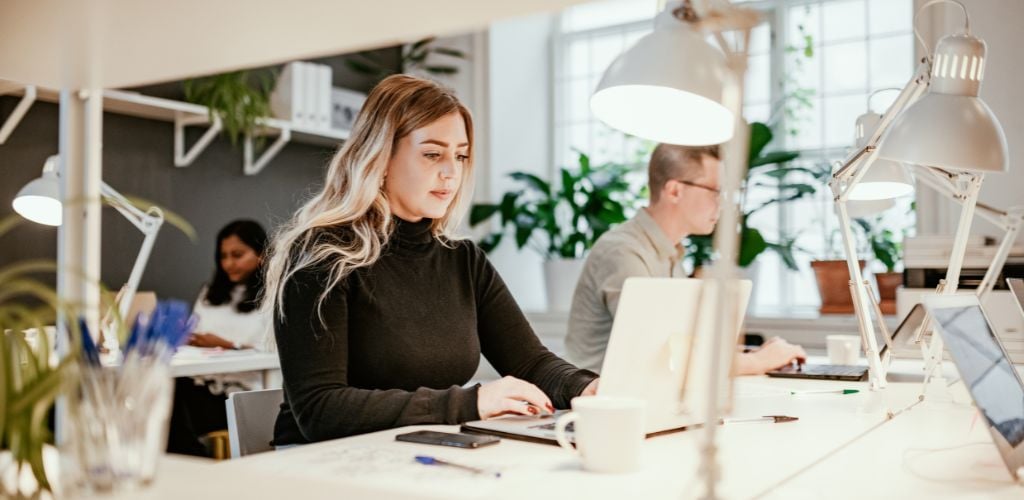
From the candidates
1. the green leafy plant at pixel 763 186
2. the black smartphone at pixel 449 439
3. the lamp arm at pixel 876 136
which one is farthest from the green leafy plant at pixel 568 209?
the black smartphone at pixel 449 439

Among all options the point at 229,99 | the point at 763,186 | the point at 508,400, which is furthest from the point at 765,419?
the point at 229,99

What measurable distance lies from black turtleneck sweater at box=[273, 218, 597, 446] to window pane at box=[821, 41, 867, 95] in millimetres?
3187

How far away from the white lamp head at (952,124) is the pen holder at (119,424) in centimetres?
111

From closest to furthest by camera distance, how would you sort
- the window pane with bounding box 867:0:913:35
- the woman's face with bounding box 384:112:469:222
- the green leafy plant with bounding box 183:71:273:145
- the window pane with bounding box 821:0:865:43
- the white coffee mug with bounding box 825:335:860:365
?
1. the woman's face with bounding box 384:112:469:222
2. the white coffee mug with bounding box 825:335:860:365
3. the green leafy plant with bounding box 183:71:273:145
4. the window pane with bounding box 867:0:913:35
5. the window pane with bounding box 821:0:865:43

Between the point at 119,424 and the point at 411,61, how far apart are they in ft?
15.8

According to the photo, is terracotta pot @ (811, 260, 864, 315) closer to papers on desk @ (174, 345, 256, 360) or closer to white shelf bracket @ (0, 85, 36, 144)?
papers on desk @ (174, 345, 256, 360)

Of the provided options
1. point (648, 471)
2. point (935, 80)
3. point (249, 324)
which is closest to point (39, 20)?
point (648, 471)

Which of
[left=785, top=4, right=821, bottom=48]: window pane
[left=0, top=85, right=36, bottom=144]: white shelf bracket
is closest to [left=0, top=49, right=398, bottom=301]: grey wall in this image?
[left=0, top=85, right=36, bottom=144]: white shelf bracket

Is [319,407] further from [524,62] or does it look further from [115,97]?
[524,62]

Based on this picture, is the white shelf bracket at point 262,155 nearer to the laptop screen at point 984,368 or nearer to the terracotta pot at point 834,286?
the terracotta pot at point 834,286

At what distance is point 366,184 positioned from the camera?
1.87 m

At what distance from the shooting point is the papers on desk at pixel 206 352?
10.7 feet

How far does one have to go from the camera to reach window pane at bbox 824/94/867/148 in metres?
4.59

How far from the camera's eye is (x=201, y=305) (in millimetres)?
4109
